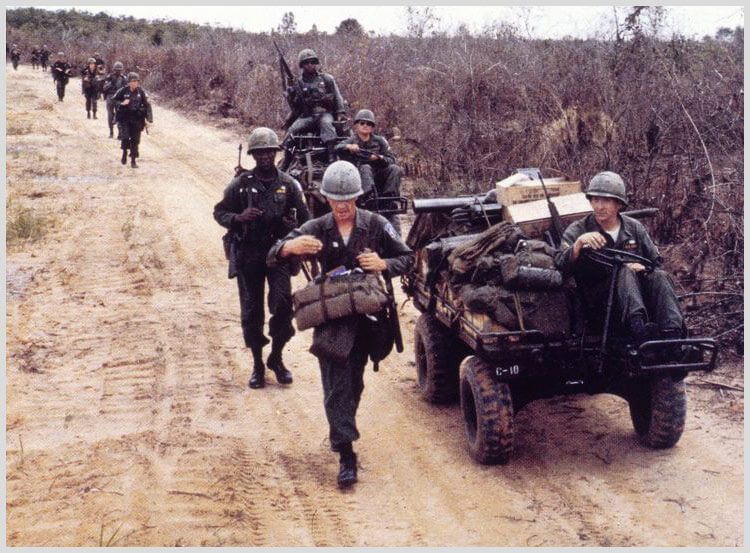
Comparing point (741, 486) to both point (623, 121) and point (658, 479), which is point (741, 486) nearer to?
point (658, 479)

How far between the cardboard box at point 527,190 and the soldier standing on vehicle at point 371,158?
9.40 ft

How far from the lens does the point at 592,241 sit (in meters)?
5.37

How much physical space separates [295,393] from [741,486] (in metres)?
3.44

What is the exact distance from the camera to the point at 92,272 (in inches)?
419

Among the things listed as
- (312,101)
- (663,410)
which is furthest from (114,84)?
(663,410)

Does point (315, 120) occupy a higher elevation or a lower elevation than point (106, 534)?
higher

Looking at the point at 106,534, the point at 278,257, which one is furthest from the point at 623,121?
the point at 106,534

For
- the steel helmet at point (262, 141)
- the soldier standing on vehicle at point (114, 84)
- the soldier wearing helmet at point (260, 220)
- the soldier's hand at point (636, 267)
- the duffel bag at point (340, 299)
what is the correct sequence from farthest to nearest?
the soldier standing on vehicle at point (114, 84)
the soldier wearing helmet at point (260, 220)
the steel helmet at point (262, 141)
the soldier's hand at point (636, 267)
the duffel bag at point (340, 299)

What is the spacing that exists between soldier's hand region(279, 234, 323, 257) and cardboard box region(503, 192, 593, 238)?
173cm

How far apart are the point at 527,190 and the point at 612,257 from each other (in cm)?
144

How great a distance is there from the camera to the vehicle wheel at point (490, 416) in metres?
5.50

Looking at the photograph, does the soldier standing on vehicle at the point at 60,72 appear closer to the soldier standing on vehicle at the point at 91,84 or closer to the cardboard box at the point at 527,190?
the soldier standing on vehicle at the point at 91,84

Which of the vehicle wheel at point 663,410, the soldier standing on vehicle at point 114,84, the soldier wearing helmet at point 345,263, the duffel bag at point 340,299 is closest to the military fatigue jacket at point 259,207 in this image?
the soldier wearing helmet at point 345,263

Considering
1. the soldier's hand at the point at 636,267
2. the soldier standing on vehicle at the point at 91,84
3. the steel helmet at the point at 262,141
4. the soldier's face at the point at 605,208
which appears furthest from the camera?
the soldier standing on vehicle at the point at 91,84
